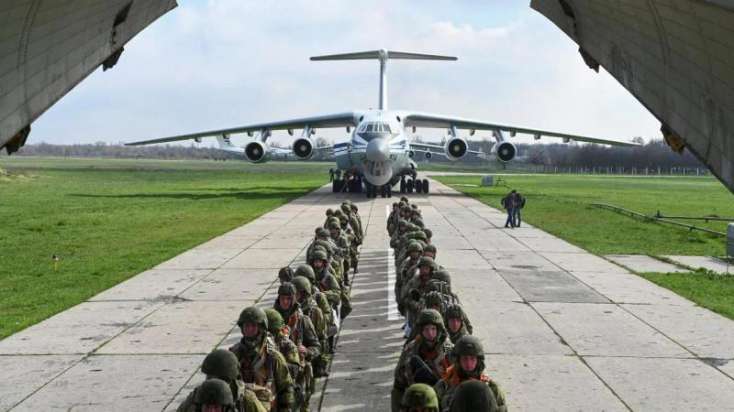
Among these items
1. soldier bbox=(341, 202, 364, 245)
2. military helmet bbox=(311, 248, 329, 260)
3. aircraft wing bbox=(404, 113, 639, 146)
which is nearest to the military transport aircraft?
aircraft wing bbox=(404, 113, 639, 146)

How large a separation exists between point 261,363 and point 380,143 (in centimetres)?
2822

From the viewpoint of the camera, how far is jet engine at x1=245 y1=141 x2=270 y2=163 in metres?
39.7

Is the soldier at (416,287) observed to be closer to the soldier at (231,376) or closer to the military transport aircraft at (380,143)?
the soldier at (231,376)

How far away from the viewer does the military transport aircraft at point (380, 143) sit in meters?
35.5

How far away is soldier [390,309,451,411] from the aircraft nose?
2744 centimetres

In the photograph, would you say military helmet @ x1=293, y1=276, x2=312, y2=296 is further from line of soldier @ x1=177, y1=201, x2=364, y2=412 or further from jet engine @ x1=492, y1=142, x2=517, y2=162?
jet engine @ x1=492, y1=142, x2=517, y2=162

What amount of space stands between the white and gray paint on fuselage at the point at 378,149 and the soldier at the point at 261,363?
27.7 meters

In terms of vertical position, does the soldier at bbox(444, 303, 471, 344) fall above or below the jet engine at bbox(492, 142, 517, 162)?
below

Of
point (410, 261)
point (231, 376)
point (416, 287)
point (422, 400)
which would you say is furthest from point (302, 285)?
point (422, 400)

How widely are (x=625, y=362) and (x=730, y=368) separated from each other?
3.86 feet

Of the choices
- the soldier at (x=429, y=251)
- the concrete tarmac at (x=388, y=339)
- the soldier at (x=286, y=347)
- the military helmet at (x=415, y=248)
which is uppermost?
the military helmet at (x=415, y=248)

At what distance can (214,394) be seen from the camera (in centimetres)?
488

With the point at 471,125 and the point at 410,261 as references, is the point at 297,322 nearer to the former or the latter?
the point at 410,261

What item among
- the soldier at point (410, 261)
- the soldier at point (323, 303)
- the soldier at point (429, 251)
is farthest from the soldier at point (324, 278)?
the soldier at point (429, 251)
